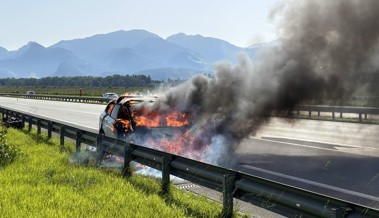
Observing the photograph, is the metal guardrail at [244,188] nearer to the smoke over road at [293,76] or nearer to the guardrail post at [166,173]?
the guardrail post at [166,173]

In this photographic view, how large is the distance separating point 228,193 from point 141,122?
13.8ft

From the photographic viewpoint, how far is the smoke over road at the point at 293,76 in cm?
1091

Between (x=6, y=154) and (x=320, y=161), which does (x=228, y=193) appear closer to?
(x=320, y=161)

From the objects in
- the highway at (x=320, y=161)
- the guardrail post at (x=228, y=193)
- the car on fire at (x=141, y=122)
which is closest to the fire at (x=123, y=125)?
the car on fire at (x=141, y=122)

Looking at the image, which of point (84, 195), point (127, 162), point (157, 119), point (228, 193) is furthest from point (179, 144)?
point (228, 193)

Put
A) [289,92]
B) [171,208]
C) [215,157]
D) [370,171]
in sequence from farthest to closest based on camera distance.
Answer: [289,92] < [215,157] < [370,171] < [171,208]

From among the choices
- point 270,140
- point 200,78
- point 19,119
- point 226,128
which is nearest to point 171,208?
point 226,128

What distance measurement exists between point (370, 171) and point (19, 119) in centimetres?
1523

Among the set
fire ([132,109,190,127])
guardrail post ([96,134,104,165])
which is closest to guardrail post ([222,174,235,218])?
fire ([132,109,190,127])

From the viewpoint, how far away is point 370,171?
30.6 ft

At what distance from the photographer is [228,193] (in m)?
5.71

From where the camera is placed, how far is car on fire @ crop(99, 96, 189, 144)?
9.38 metres

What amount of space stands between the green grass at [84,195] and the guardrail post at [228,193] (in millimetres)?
159

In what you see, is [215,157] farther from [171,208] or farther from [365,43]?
[365,43]
